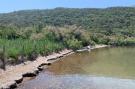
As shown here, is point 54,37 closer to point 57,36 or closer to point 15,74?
point 57,36

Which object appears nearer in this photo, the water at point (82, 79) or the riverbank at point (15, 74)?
the riverbank at point (15, 74)

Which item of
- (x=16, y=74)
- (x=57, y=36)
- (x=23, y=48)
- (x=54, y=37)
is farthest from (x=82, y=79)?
(x=57, y=36)

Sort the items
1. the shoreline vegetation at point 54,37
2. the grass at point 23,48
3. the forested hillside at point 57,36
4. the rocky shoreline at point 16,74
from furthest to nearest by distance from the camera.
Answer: the forested hillside at point 57,36, the shoreline vegetation at point 54,37, the grass at point 23,48, the rocky shoreline at point 16,74

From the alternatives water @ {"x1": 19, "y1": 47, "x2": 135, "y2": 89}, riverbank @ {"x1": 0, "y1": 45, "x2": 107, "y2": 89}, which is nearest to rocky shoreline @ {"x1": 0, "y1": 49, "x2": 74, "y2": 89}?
riverbank @ {"x1": 0, "y1": 45, "x2": 107, "y2": 89}

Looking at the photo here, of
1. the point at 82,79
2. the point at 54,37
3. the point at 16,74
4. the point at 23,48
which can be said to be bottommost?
the point at 54,37

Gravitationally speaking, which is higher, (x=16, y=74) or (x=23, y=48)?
(x=23, y=48)

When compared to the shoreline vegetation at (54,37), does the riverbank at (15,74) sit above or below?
above

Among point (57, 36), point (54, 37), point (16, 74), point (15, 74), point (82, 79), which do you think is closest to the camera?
point (82, 79)

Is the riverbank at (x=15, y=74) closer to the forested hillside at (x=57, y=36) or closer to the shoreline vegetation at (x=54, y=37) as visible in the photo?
the shoreline vegetation at (x=54, y=37)

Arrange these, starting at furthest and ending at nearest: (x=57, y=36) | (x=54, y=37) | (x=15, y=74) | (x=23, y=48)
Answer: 1. (x=57, y=36)
2. (x=54, y=37)
3. (x=23, y=48)
4. (x=15, y=74)

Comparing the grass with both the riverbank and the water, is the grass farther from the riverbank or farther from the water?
the water

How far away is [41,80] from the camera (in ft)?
155

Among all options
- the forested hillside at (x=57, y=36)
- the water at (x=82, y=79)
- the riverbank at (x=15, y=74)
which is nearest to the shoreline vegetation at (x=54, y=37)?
the forested hillside at (x=57, y=36)

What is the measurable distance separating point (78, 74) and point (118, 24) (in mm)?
135670
